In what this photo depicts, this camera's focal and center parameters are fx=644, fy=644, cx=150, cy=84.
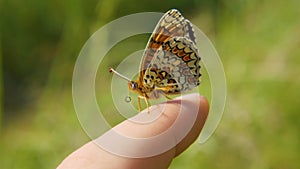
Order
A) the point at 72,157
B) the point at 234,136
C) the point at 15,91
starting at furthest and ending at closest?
1. the point at 15,91
2. the point at 234,136
3. the point at 72,157

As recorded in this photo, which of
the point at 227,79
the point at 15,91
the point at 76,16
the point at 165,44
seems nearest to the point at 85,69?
the point at 76,16

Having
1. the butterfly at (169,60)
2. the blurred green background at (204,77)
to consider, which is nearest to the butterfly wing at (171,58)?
the butterfly at (169,60)

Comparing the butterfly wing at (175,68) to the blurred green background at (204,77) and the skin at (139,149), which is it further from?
the blurred green background at (204,77)

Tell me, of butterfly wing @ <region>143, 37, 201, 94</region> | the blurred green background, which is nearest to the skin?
butterfly wing @ <region>143, 37, 201, 94</region>

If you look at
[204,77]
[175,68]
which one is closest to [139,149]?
[175,68]

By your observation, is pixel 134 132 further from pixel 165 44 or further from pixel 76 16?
pixel 76 16

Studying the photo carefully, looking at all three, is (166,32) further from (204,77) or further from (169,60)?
(204,77)
